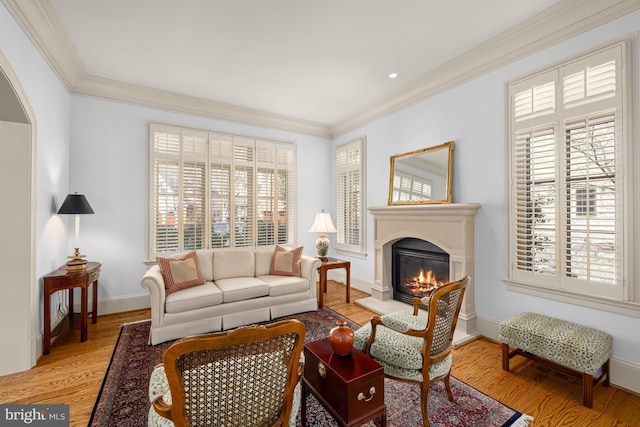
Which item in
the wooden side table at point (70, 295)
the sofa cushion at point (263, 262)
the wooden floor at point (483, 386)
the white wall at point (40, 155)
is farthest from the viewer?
the sofa cushion at point (263, 262)

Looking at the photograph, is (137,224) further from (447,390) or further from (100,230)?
(447,390)

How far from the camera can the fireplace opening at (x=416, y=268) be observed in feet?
12.7

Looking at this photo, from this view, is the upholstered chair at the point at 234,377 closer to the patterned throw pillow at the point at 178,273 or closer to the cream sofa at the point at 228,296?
the cream sofa at the point at 228,296

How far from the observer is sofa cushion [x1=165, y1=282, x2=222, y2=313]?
317cm

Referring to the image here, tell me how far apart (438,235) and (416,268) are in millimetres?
817

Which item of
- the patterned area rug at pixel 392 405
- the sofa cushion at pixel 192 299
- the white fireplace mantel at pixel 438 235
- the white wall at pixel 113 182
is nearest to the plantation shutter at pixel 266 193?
the white wall at pixel 113 182

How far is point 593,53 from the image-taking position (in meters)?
2.48

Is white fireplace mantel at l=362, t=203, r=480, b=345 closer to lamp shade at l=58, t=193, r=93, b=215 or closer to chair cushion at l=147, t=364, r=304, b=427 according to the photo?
chair cushion at l=147, t=364, r=304, b=427

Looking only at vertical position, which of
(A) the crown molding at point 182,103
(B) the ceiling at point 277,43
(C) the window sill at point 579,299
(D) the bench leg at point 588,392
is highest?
(B) the ceiling at point 277,43

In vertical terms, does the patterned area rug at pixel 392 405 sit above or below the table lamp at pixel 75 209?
below

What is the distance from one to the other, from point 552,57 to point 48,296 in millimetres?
5536

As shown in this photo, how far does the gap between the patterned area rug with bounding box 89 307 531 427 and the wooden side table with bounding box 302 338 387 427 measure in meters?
0.40

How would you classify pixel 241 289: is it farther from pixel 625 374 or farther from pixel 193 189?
pixel 625 374

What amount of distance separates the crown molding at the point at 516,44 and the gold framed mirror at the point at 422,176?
0.80 metres
